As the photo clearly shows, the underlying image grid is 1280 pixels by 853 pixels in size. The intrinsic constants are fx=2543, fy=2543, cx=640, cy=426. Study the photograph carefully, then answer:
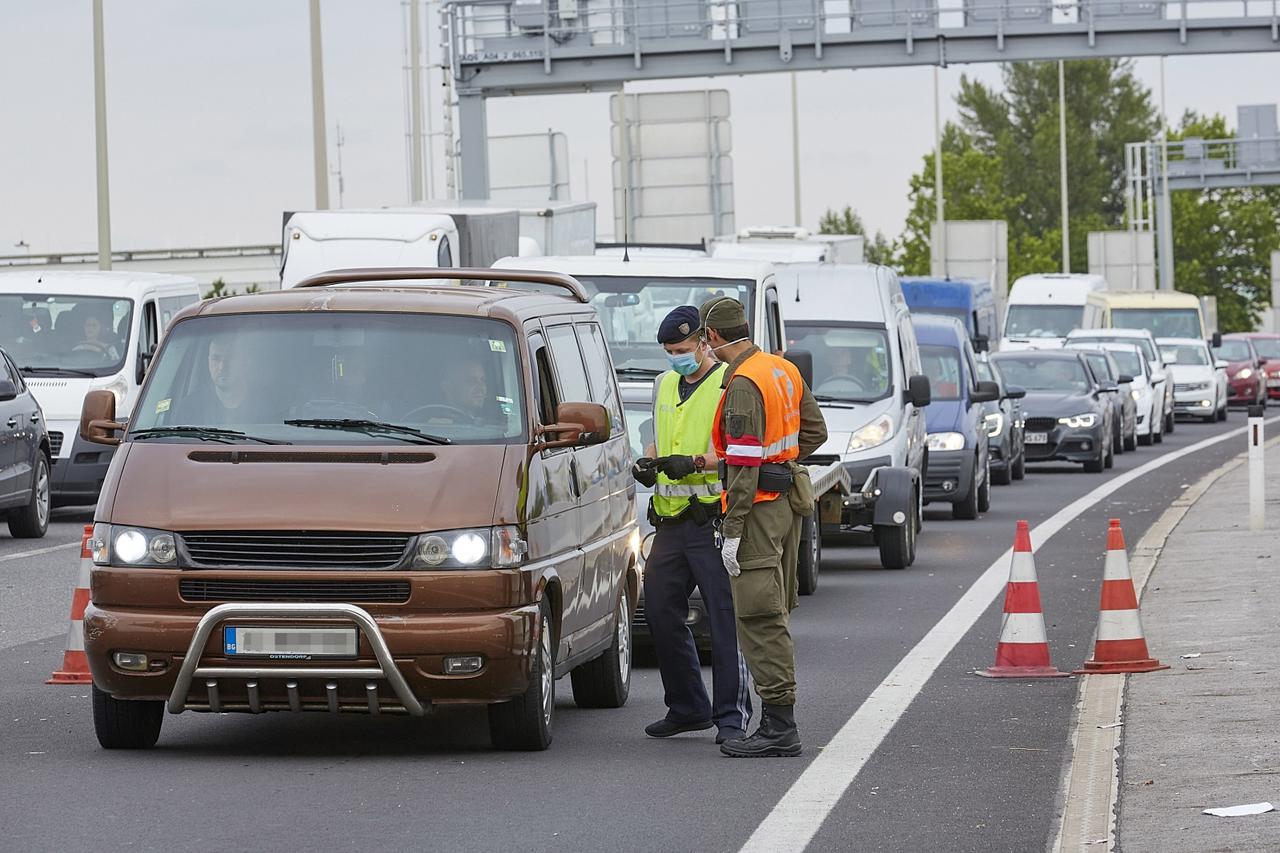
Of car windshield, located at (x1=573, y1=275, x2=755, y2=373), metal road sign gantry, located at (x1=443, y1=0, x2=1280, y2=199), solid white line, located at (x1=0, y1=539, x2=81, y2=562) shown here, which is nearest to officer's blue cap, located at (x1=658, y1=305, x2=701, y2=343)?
car windshield, located at (x1=573, y1=275, x2=755, y2=373)

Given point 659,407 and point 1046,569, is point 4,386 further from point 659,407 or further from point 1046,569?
point 659,407

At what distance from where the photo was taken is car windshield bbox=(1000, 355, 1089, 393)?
33.2m

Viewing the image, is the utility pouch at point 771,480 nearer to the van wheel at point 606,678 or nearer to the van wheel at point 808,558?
the van wheel at point 606,678

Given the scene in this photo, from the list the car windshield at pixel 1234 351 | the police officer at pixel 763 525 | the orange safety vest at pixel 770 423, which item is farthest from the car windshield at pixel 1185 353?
the police officer at pixel 763 525

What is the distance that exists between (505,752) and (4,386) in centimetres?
1106

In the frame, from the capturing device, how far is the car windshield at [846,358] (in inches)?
801

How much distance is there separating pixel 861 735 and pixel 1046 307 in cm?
4254

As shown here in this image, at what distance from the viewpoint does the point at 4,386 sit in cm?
1973

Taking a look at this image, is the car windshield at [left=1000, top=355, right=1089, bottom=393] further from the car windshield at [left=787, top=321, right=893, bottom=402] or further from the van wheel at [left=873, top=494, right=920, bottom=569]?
the van wheel at [left=873, top=494, right=920, bottom=569]

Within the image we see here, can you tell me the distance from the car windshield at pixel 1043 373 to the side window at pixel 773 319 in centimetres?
1598

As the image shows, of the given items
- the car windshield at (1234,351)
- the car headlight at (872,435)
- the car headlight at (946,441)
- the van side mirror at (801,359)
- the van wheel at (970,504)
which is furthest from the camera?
the car windshield at (1234,351)

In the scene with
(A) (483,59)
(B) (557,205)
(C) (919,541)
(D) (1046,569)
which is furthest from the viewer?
(A) (483,59)

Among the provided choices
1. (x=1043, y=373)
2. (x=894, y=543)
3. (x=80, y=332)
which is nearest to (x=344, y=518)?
(x=894, y=543)

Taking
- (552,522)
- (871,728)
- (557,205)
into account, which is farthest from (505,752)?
(557,205)
